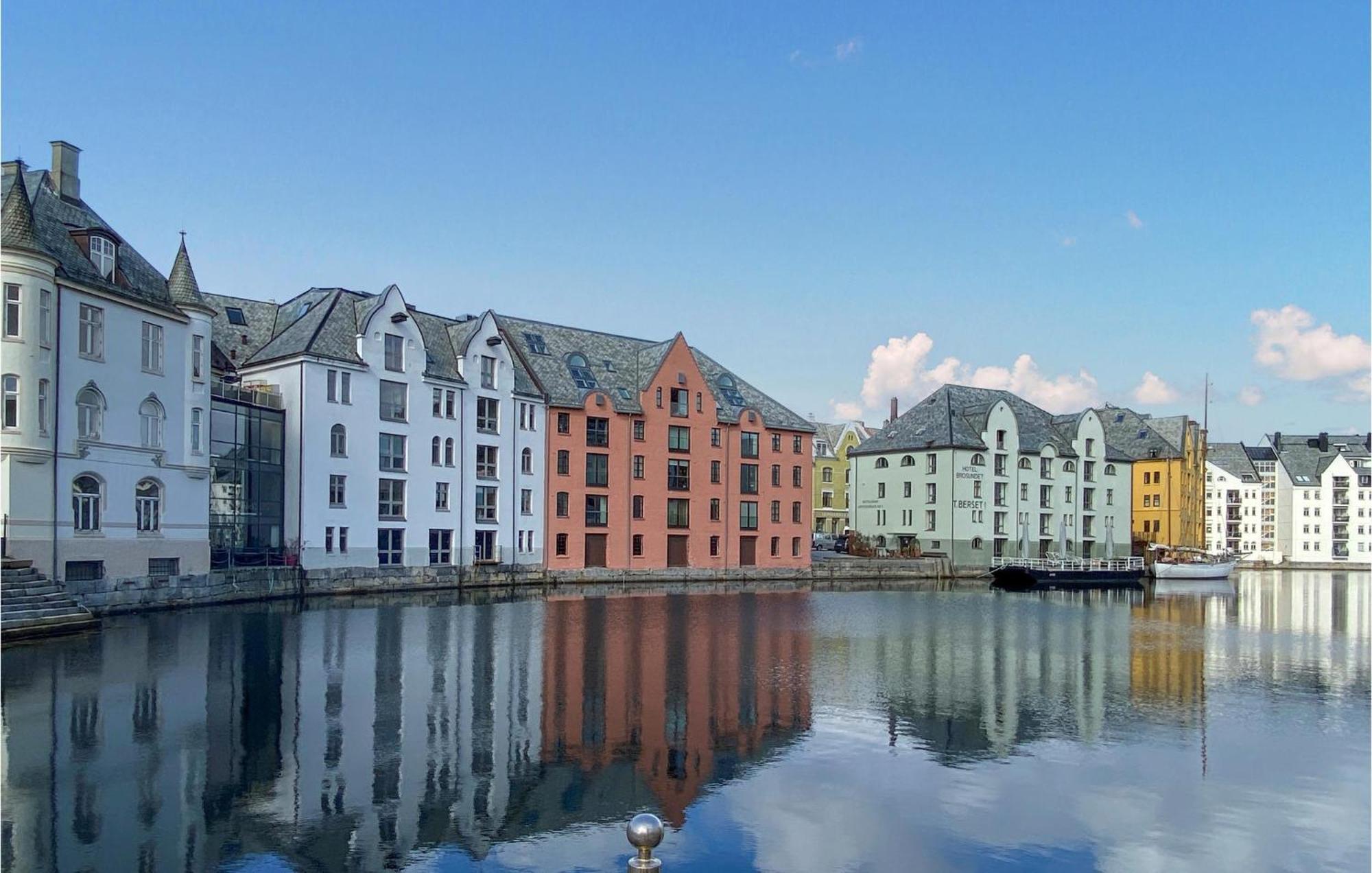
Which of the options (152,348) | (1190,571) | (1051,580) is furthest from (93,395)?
(1190,571)

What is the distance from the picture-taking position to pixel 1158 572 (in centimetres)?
9581

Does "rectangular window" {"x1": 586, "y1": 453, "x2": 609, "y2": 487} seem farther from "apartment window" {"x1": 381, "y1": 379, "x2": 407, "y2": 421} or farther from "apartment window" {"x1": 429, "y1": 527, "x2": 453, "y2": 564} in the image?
"apartment window" {"x1": 381, "y1": 379, "x2": 407, "y2": 421}

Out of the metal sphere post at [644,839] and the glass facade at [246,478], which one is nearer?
the metal sphere post at [644,839]

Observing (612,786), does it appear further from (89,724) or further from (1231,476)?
(1231,476)

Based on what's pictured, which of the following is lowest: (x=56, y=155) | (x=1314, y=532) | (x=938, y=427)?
(x=1314, y=532)

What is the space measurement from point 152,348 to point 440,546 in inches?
984

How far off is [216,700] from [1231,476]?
176 m

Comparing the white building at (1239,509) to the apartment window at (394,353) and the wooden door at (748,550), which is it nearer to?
the wooden door at (748,550)

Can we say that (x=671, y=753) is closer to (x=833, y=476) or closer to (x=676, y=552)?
(x=676, y=552)

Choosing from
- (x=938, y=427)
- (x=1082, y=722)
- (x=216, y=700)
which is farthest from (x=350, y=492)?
(x=938, y=427)

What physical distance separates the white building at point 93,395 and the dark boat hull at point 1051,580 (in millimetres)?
59733


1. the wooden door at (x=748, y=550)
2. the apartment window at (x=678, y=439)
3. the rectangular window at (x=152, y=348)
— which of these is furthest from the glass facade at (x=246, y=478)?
the wooden door at (x=748, y=550)

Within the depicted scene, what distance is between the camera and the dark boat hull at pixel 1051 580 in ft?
275

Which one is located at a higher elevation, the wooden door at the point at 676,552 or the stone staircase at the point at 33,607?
the stone staircase at the point at 33,607
